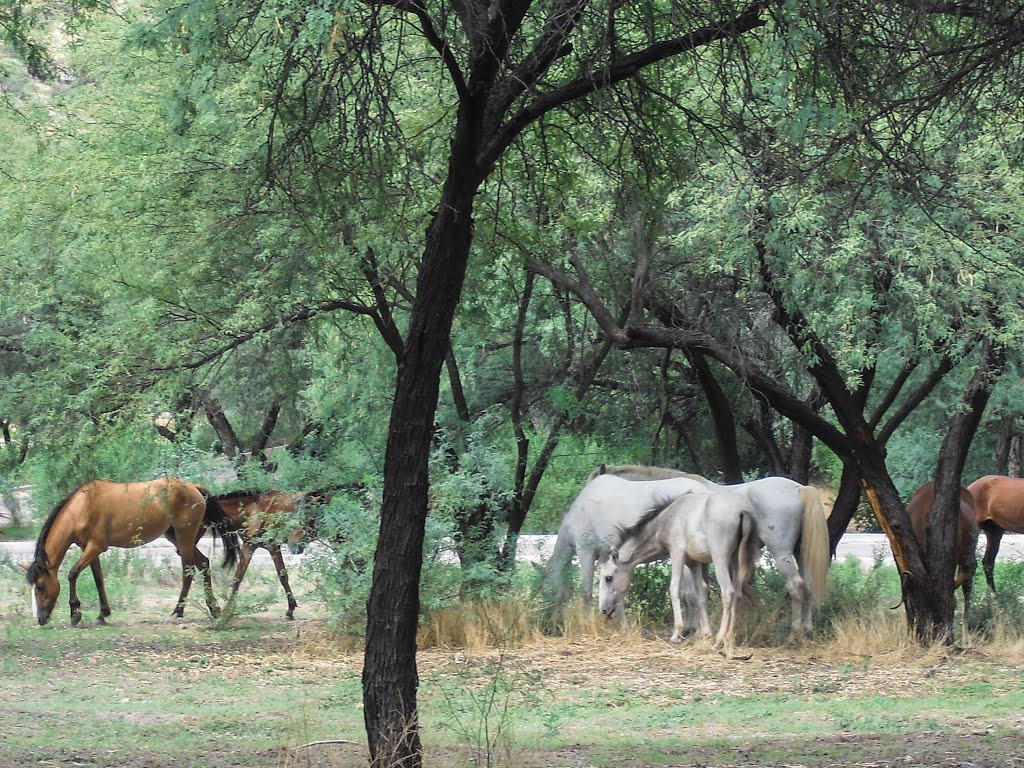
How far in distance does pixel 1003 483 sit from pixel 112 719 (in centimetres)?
1279

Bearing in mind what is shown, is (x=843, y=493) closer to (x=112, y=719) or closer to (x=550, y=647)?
(x=550, y=647)

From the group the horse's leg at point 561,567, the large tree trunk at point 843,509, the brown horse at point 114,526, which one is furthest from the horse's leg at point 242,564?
the large tree trunk at point 843,509

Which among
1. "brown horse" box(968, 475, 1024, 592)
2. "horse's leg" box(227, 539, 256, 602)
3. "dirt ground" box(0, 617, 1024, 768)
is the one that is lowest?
"dirt ground" box(0, 617, 1024, 768)

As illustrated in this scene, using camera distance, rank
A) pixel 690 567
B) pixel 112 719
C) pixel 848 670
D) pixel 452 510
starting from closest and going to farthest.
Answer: pixel 112 719, pixel 848 670, pixel 452 510, pixel 690 567

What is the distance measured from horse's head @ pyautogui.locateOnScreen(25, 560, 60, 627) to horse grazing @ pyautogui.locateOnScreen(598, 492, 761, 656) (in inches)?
269

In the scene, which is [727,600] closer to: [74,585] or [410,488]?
[74,585]

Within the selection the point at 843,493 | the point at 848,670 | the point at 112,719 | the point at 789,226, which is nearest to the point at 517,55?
the point at 789,226

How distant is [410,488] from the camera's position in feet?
22.3

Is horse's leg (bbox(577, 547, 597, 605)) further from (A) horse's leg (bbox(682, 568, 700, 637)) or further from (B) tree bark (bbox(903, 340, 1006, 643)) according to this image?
(B) tree bark (bbox(903, 340, 1006, 643))

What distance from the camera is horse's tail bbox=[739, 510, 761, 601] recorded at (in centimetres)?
1455

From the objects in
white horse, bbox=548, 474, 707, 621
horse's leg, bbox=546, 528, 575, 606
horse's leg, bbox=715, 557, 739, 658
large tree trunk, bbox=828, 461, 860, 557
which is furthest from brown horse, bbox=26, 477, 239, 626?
large tree trunk, bbox=828, 461, 860, 557

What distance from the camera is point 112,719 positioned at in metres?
10.1

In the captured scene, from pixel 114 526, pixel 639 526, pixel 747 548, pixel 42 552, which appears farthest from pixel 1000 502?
pixel 42 552

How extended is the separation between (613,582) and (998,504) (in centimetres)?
622
